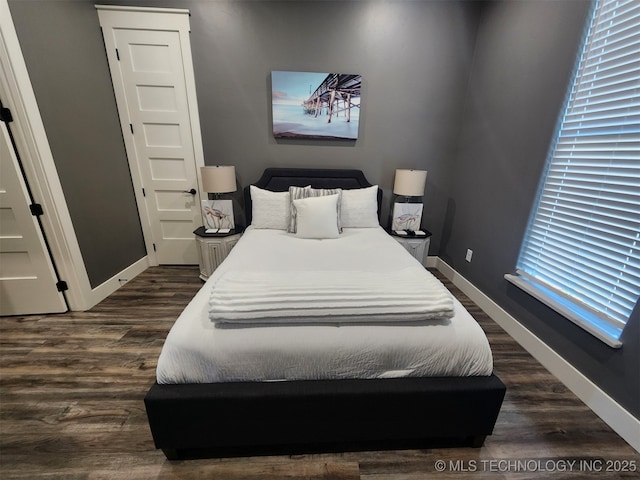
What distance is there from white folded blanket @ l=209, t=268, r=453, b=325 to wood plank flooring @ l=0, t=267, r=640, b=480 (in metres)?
0.67

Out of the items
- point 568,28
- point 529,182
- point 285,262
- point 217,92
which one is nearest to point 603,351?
point 529,182

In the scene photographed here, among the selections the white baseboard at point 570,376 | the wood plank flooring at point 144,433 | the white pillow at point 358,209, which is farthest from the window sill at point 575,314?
the white pillow at point 358,209

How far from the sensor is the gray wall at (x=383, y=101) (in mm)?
1960

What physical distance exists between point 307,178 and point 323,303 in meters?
1.94

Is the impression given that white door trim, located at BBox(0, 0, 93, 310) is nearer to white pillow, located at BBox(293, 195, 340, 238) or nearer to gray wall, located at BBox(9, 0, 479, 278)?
gray wall, located at BBox(9, 0, 479, 278)

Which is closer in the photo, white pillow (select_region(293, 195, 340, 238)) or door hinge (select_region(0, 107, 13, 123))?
door hinge (select_region(0, 107, 13, 123))

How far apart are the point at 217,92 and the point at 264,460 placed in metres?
2.98

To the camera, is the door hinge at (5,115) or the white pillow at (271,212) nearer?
the door hinge at (5,115)

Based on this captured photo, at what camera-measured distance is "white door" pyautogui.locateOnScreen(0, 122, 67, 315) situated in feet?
6.10

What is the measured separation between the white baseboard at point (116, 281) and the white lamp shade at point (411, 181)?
9.72 ft

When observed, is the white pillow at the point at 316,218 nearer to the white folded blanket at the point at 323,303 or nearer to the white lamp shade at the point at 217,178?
the white lamp shade at the point at 217,178

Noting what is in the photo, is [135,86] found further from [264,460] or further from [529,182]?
[529,182]

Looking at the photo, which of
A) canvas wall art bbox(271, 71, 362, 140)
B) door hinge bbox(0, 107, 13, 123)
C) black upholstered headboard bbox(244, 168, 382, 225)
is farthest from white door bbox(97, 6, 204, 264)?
door hinge bbox(0, 107, 13, 123)

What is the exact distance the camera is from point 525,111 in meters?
2.06
